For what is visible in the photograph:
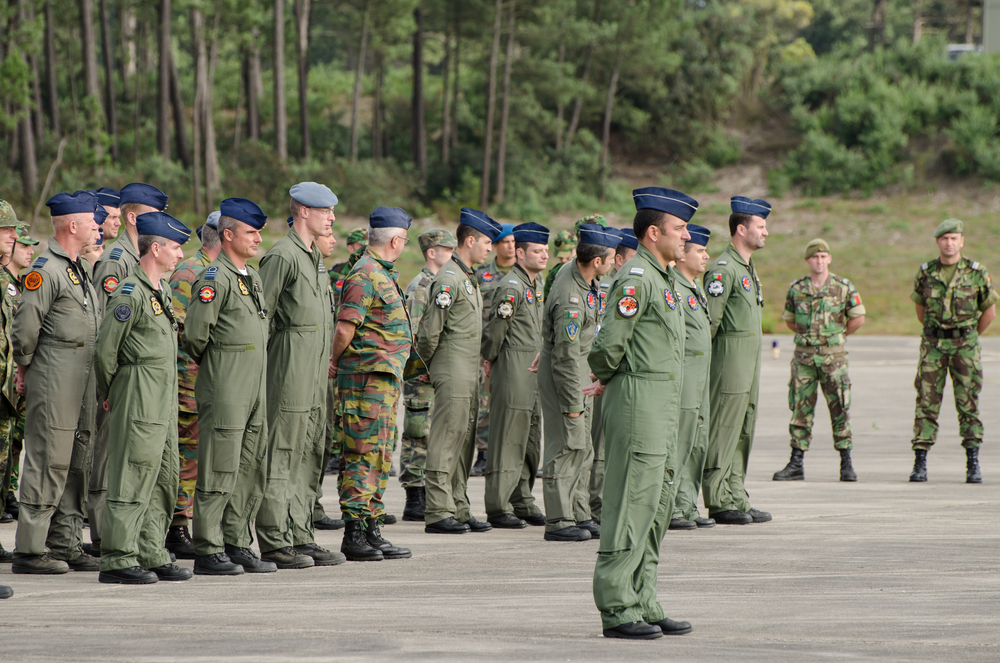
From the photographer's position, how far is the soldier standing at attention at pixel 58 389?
6.76 metres

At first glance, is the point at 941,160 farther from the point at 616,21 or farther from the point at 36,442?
the point at 36,442

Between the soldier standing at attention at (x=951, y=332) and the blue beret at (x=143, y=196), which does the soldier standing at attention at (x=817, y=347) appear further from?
the blue beret at (x=143, y=196)

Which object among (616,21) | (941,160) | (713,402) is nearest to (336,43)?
(616,21)

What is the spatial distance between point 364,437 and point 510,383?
68.9 inches

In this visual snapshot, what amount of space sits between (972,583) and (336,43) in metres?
75.9

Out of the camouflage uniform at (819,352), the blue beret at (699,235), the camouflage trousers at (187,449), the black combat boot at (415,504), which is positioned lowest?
the black combat boot at (415,504)

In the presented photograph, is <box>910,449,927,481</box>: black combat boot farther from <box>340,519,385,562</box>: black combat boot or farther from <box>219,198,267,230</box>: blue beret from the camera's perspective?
<box>219,198,267,230</box>: blue beret

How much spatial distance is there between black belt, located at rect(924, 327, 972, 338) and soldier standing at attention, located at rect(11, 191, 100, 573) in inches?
303

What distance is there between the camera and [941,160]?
158ft

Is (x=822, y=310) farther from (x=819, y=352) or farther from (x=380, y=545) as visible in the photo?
(x=380, y=545)

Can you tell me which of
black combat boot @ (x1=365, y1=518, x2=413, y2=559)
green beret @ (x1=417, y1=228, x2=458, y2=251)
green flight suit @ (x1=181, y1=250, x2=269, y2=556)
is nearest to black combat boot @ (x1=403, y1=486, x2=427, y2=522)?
black combat boot @ (x1=365, y1=518, x2=413, y2=559)

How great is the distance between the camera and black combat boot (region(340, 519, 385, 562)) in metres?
7.32

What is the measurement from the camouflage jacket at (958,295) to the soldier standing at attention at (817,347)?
0.67 metres

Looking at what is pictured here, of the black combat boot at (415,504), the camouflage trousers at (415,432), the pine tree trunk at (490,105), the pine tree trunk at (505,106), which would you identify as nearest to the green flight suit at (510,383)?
the black combat boot at (415,504)
